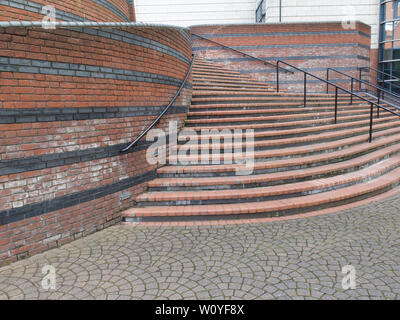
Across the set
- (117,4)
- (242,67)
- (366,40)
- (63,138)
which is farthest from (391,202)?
(366,40)

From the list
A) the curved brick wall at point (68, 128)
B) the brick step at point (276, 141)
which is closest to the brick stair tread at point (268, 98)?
the brick step at point (276, 141)

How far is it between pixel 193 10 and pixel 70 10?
14.5m

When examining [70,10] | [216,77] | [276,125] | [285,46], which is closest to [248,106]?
[276,125]

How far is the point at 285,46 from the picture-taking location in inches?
478

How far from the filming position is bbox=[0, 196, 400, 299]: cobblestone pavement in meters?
2.71

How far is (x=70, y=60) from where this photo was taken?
370 centimetres

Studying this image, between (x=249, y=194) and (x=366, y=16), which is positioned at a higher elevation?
(x=366, y=16)

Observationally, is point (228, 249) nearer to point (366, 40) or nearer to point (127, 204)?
point (127, 204)

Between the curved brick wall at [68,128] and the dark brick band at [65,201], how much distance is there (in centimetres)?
1

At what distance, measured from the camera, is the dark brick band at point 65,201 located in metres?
3.31

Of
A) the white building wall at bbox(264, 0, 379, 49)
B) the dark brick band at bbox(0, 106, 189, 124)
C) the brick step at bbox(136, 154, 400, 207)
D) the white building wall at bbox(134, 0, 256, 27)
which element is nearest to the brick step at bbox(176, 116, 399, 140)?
the brick step at bbox(136, 154, 400, 207)

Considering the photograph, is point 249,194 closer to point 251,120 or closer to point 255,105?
point 251,120

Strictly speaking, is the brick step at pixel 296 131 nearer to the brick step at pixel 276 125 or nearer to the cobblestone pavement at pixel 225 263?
the brick step at pixel 276 125
